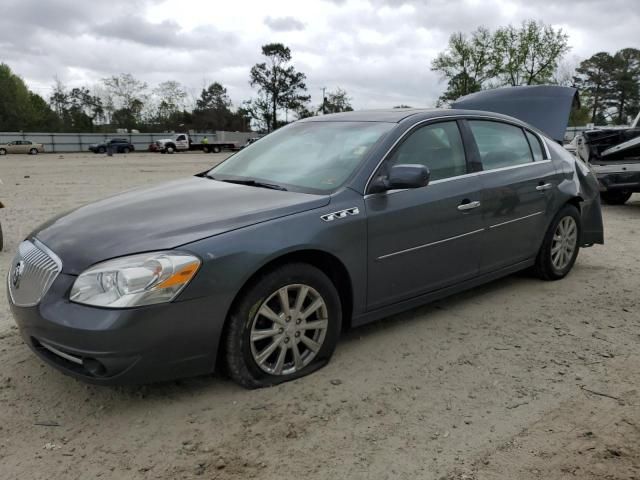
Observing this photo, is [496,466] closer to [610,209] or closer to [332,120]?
[332,120]

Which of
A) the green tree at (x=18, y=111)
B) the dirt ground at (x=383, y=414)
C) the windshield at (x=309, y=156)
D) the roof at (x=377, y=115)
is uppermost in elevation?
the green tree at (x=18, y=111)

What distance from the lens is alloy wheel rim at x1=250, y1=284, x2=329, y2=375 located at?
306 cm

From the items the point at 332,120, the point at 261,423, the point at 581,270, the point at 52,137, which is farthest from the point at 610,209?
the point at 52,137

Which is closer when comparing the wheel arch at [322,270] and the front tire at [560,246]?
the wheel arch at [322,270]

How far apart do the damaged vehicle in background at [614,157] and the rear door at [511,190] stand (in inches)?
204

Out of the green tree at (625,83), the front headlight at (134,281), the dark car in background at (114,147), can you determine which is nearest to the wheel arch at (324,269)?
the front headlight at (134,281)

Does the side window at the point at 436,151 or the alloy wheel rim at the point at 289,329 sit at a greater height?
the side window at the point at 436,151

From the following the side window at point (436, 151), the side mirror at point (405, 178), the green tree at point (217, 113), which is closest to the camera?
the side mirror at point (405, 178)

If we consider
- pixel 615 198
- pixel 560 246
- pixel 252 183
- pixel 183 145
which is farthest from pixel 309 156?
pixel 183 145

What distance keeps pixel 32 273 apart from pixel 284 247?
1349 millimetres

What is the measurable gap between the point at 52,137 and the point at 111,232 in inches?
2330

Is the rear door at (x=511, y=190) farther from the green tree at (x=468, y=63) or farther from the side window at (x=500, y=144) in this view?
the green tree at (x=468, y=63)

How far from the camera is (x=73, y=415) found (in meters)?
2.88

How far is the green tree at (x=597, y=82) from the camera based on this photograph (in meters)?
65.0
